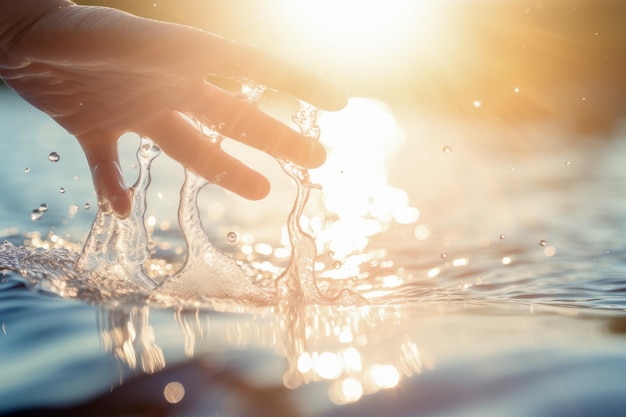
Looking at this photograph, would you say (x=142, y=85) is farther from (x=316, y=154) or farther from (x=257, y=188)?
(x=316, y=154)

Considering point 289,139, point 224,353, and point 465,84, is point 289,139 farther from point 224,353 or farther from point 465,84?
point 465,84

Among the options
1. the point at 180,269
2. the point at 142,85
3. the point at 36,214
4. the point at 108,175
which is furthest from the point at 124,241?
the point at 36,214

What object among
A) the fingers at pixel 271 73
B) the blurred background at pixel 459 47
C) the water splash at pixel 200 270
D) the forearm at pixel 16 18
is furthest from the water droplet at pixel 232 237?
the blurred background at pixel 459 47

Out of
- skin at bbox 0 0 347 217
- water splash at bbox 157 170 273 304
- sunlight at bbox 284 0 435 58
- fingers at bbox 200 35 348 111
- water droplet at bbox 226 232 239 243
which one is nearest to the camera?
fingers at bbox 200 35 348 111

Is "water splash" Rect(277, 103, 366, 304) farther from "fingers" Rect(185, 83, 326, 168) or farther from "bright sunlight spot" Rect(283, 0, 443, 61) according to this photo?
"bright sunlight spot" Rect(283, 0, 443, 61)

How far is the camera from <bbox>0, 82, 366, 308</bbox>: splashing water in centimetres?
251

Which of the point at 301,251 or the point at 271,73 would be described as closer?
the point at 271,73

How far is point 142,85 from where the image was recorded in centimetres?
260

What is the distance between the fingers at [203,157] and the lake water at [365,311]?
498 mm

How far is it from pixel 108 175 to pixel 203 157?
0.37 m

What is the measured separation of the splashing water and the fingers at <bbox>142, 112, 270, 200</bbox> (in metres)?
0.06

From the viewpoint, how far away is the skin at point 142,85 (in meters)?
2.29

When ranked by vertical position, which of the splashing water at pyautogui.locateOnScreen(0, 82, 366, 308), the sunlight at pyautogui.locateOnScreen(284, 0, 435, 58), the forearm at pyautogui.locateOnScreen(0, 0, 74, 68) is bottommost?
the splashing water at pyautogui.locateOnScreen(0, 82, 366, 308)

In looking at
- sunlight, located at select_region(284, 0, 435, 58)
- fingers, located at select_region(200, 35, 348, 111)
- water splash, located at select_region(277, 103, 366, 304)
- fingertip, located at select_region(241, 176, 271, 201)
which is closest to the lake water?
water splash, located at select_region(277, 103, 366, 304)
